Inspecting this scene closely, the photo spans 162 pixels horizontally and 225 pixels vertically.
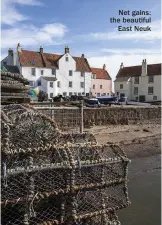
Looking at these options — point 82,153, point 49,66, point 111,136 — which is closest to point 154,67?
point 49,66

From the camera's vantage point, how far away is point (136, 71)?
43.5 m

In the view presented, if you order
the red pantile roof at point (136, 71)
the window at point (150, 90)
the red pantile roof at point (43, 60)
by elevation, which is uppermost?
the red pantile roof at point (43, 60)

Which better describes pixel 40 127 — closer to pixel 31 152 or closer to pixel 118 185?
pixel 31 152

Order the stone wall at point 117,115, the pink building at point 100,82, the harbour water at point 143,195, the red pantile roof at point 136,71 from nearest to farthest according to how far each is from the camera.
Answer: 1. the harbour water at point 143,195
2. the stone wall at point 117,115
3. the red pantile roof at point 136,71
4. the pink building at point 100,82

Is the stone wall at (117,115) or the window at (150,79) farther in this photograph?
the window at (150,79)

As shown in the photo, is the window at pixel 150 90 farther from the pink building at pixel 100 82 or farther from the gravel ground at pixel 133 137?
the gravel ground at pixel 133 137

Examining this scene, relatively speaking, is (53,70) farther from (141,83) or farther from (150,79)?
(150,79)

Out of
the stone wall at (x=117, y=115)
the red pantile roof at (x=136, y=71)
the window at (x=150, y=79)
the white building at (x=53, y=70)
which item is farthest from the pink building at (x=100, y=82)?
the stone wall at (x=117, y=115)

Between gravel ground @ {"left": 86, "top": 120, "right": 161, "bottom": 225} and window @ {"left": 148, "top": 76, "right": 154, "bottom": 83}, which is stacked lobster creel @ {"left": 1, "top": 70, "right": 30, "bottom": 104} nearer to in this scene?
gravel ground @ {"left": 86, "top": 120, "right": 161, "bottom": 225}

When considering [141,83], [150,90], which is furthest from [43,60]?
[150,90]

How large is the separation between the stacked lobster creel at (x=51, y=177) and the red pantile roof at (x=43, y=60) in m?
33.4

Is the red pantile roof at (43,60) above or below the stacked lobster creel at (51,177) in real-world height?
above

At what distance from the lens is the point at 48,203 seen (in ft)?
11.6

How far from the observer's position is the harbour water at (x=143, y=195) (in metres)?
4.75
